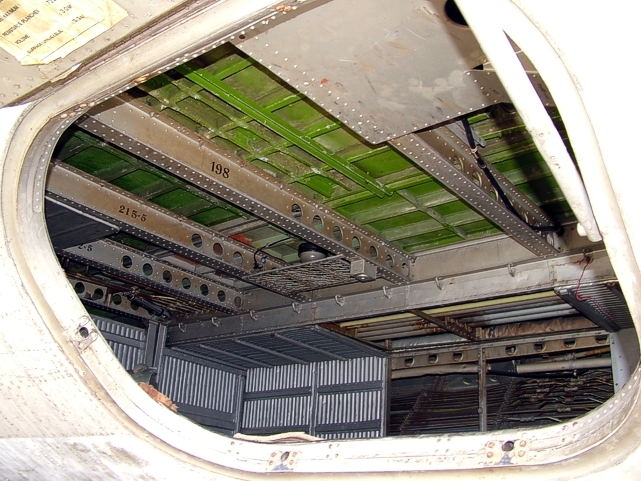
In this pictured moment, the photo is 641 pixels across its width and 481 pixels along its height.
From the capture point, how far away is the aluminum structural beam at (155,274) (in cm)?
696

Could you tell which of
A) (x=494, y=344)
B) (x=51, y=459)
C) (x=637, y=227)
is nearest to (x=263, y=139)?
(x=51, y=459)

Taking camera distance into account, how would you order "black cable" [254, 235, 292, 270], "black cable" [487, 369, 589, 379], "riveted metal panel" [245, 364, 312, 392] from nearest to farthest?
Result: 1. "black cable" [254, 235, 292, 270]
2. "black cable" [487, 369, 589, 379]
3. "riveted metal panel" [245, 364, 312, 392]

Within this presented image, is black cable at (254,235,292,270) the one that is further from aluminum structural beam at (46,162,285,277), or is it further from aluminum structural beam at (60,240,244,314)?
aluminum structural beam at (60,240,244,314)

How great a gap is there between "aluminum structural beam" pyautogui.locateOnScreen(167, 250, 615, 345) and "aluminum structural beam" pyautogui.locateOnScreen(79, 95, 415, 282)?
1.05 feet

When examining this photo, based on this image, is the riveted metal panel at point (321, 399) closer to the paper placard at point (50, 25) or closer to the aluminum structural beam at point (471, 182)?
the aluminum structural beam at point (471, 182)

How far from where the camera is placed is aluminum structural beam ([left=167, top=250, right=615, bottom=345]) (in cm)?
609

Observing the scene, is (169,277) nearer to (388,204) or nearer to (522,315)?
(388,204)

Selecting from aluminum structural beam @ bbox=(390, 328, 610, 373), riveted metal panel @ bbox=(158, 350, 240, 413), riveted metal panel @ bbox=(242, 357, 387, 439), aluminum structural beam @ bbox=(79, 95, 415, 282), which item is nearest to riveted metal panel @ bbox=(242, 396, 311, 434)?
riveted metal panel @ bbox=(242, 357, 387, 439)

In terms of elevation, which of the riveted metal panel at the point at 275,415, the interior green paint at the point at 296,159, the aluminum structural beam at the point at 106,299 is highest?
the interior green paint at the point at 296,159

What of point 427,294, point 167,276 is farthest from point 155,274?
point 427,294

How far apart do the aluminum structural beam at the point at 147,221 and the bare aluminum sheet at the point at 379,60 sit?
2601 millimetres

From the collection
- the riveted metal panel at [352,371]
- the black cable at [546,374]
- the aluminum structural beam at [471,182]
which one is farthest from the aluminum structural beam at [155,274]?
the aluminum structural beam at [471,182]

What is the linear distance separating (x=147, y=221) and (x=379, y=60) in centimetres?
332

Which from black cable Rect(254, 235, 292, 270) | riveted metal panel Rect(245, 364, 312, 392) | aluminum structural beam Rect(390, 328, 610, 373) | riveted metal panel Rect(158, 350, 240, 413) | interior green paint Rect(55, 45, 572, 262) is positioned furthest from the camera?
riveted metal panel Rect(245, 364, 312, 392)
